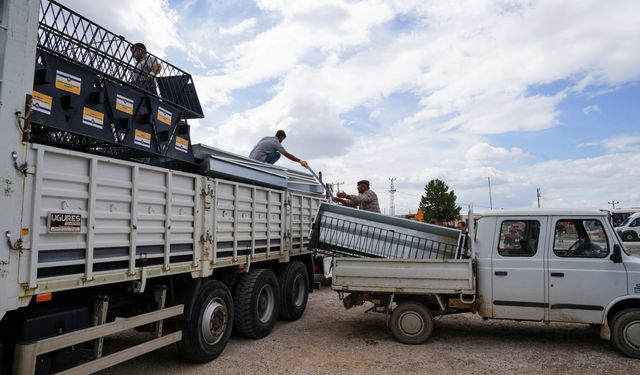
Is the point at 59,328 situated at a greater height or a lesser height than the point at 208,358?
greater

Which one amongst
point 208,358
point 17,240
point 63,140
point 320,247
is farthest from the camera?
point 320,247

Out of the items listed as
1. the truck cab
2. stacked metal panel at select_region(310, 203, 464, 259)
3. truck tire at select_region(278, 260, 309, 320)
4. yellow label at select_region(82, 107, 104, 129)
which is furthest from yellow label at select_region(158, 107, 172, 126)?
the truck cab

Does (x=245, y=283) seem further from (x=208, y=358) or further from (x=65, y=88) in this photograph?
(x=65, y=88)

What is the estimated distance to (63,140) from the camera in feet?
14.1

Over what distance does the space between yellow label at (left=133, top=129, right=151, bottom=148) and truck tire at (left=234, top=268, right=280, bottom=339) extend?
8.04ft

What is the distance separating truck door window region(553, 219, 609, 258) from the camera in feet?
19.0

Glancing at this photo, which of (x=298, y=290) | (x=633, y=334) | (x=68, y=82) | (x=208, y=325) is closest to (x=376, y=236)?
(x=298, y=290)

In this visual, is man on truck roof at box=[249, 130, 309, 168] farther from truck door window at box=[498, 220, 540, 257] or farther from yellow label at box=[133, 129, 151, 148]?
truck door window at box=[498, 220, 540, 257]

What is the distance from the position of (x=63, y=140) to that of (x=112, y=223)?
42.2 inches

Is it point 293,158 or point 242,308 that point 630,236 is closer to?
point 293,158

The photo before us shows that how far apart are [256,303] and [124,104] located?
129 inches

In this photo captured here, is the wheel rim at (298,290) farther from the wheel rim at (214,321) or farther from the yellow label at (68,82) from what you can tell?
the yellow label at (68,82)

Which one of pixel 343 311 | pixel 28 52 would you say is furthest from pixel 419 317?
pixel 28 52

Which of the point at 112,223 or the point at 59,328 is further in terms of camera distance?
the point at 112,223
